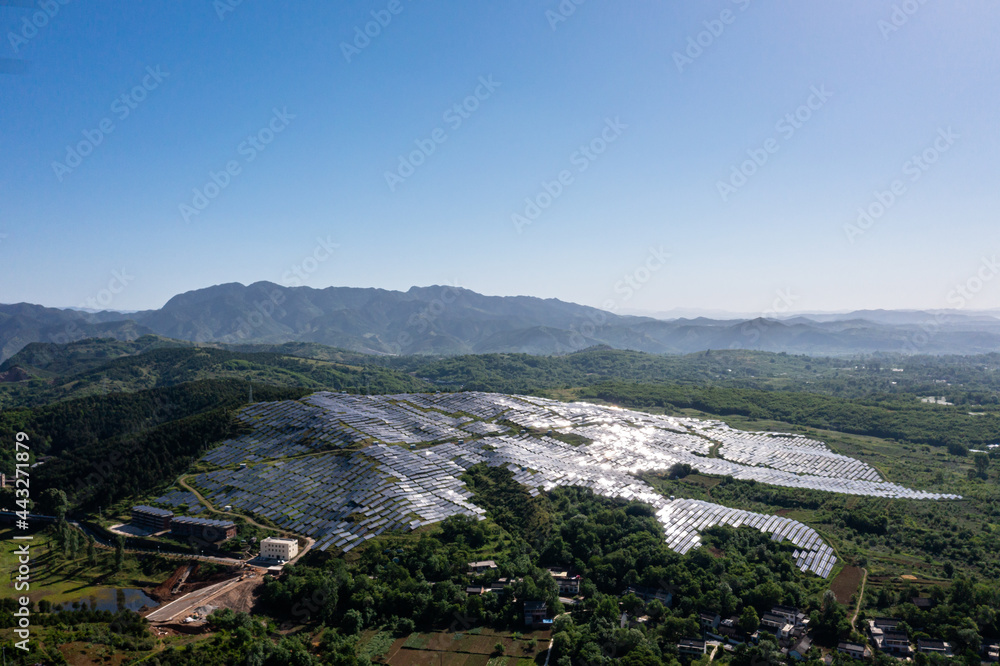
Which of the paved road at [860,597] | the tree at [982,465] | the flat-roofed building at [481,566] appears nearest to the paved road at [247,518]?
the flat-roofed building at [481,566]

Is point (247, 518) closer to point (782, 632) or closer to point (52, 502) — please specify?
point (52, 502)

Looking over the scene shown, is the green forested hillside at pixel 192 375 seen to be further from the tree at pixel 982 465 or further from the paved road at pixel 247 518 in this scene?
the tree at pixel 982 465

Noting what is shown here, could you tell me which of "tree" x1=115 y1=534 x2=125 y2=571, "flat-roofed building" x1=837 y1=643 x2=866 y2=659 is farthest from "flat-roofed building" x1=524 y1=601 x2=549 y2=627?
"tree" x1=115 y1=534 x2=125 y2=571

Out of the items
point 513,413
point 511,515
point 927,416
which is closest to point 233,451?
point 511,515

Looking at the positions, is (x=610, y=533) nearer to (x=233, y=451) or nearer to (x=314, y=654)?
(x=314, y=654)

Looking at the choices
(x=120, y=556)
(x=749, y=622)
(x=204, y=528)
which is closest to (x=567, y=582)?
(x=749, y=622)

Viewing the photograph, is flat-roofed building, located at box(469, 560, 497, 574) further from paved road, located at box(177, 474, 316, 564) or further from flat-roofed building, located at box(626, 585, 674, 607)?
paved road, located at box(177, 474, 316, 564)
